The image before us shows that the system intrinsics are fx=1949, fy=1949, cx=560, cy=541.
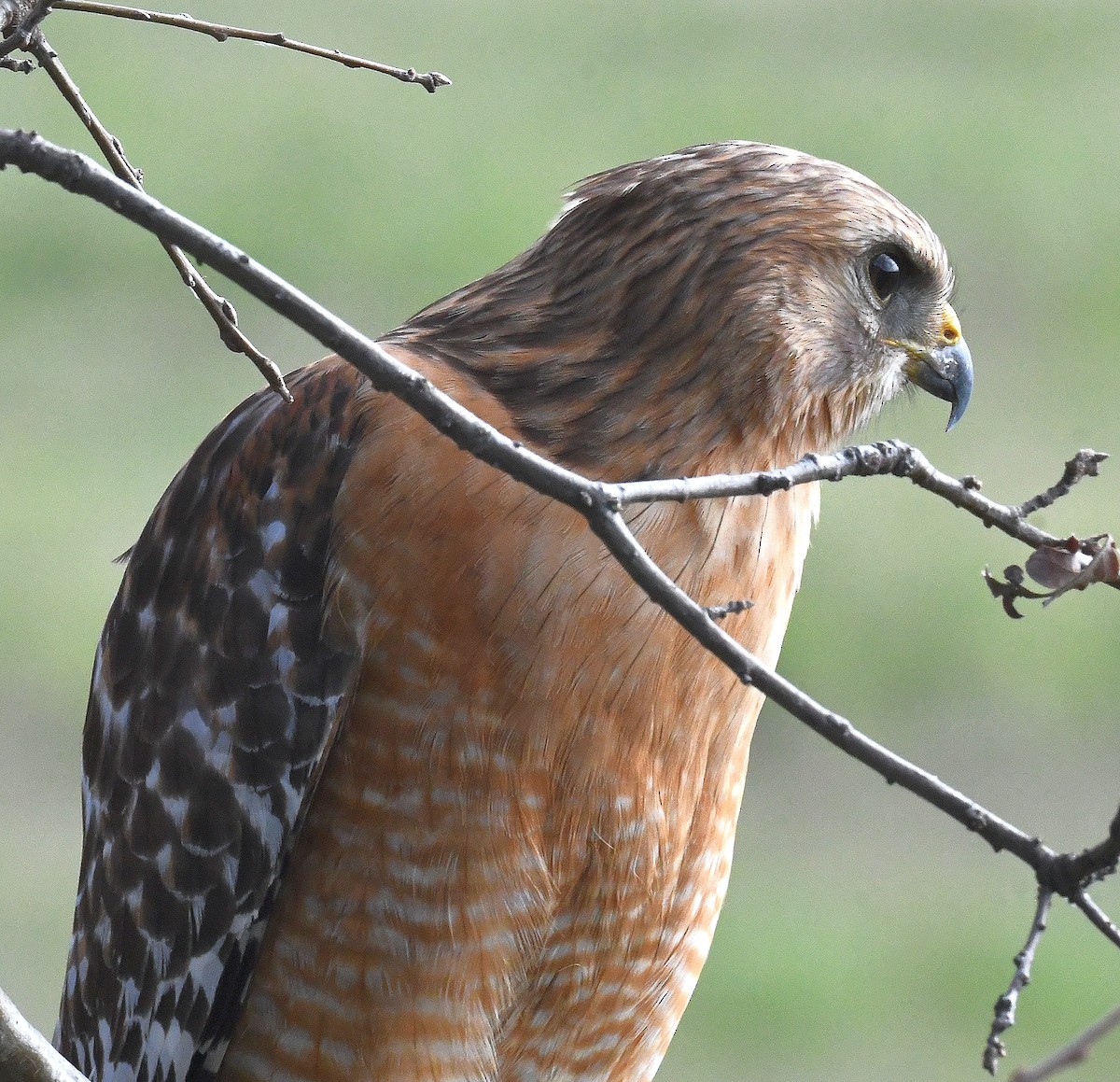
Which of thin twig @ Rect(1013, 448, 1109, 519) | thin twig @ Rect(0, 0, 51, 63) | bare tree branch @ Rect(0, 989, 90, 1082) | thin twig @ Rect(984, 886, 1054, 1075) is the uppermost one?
thin twig @ Rect(1013, 448, 1109, 519)

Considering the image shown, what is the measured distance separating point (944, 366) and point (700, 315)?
0.47 m

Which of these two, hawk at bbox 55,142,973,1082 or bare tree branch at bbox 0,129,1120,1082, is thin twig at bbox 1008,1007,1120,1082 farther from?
hawk at bbox 55,142,973,1082

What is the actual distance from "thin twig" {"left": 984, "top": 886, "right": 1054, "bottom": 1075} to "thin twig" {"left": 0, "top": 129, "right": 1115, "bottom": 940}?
58 millimetres

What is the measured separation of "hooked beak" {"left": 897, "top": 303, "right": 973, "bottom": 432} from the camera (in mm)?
2961

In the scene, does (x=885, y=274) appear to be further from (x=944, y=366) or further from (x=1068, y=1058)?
(x=1068, y=1058)

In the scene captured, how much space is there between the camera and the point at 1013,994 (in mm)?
1574

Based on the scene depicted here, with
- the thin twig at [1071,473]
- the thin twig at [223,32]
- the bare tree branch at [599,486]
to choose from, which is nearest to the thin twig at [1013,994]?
the bare tree branch at [599,486]

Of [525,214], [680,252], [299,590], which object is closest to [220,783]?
[299,590]

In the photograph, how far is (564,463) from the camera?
8.59ft

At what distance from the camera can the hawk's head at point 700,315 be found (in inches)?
105

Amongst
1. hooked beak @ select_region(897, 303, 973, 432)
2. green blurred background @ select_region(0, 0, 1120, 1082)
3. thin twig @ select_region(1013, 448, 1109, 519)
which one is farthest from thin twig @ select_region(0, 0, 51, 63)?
green blurred background @ select_region(0, 0, 1120, 1082)

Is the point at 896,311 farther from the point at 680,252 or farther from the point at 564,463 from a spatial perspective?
the point at 564,463

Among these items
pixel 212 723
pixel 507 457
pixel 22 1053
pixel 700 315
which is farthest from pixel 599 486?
pixel 212 723

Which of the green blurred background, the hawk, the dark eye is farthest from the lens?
the green blurred background
